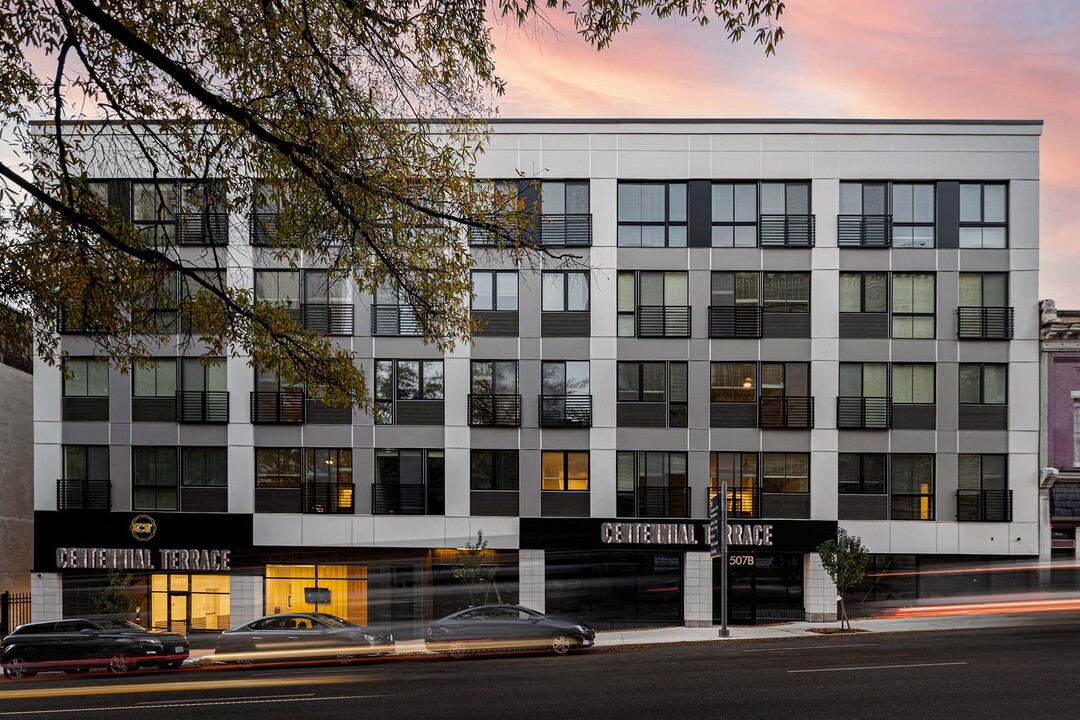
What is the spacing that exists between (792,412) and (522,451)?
9.19 metres

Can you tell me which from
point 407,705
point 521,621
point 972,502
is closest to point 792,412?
point 972,502

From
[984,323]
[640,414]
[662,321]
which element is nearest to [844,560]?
[640,414]

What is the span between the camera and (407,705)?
1364 centimetres

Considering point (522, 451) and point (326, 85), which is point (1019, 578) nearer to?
point (522, 451)

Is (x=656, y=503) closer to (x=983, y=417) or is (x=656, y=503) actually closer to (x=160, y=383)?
(x=983, y=417)

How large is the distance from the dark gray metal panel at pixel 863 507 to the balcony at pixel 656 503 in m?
5.14

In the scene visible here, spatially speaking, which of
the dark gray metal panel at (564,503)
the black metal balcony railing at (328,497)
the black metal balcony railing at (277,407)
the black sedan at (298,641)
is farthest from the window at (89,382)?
the dark gray metal panel at (564,503)

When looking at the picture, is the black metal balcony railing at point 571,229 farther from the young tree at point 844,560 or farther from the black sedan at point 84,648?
the black sedan at point 84,648

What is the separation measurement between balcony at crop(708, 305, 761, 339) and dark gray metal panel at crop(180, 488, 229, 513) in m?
17.6

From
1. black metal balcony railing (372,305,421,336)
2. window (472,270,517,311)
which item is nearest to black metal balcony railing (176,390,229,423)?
black metal balcony railing (372,305,421,336)

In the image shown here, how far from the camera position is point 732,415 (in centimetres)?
2917

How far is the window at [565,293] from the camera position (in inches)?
1159

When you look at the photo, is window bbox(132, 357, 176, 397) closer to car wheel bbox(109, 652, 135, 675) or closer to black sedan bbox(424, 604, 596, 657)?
car wheel bbox(109, 652, 135, 675)

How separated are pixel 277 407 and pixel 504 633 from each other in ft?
40.0
